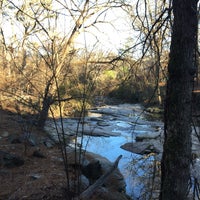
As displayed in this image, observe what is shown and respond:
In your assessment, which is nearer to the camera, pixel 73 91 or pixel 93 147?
pixel 93 147

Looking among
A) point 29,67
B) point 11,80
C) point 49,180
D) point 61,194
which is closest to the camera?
point 61,194

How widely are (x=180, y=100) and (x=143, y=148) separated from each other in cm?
601

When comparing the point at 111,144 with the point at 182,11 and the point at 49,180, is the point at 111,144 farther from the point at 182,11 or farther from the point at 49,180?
the point at 182,11

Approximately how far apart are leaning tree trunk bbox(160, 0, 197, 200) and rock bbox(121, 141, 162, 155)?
18.0ft

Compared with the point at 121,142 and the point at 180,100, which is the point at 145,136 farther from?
the point at 180,100

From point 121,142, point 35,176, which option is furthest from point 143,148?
point 35,176

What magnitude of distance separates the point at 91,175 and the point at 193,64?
3.20 m

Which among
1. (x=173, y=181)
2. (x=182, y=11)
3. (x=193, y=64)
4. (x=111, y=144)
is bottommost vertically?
(x=111, y=144)

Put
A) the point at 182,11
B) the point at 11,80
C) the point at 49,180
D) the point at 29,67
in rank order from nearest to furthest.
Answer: the point at 182,11 → the point at 49,180 → the point at 11,80 → the point at 29,67

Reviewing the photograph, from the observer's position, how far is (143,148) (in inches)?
315

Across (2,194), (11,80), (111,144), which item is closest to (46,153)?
(2,194)

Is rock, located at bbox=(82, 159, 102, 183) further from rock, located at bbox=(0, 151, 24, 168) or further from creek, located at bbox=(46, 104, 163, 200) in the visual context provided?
rock, located at bbox=(0, 151, 24, 168)

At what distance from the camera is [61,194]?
11.3 ft

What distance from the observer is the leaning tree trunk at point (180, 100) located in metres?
2.12
